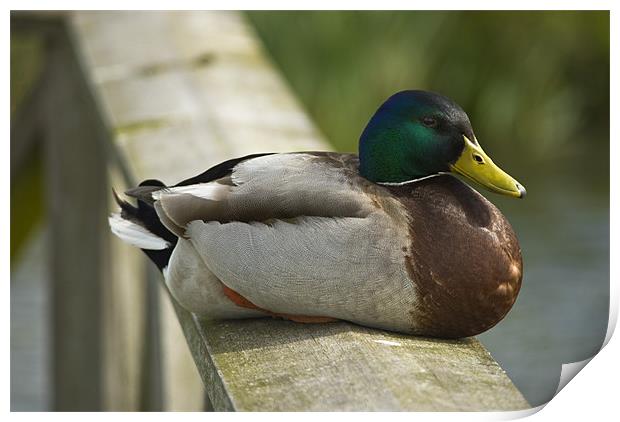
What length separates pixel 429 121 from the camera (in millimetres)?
1763

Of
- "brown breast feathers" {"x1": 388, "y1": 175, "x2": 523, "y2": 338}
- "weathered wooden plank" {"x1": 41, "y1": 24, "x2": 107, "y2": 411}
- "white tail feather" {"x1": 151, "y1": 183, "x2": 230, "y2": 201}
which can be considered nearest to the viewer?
"brown breast feathers" {"x1": 388, "y1": 175, "x2": 523, "y2": 338}

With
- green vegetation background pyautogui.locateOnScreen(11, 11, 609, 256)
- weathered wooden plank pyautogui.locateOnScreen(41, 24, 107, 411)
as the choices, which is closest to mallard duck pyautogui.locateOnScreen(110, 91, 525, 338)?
weathered wooden plank pyautogui.locateOnScreen(41, 24, 107, 411)

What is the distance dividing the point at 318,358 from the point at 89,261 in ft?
5.64

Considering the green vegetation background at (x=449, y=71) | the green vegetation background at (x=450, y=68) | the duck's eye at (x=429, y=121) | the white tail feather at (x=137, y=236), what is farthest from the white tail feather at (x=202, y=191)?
the green vegetation background at (x=450, y=68)

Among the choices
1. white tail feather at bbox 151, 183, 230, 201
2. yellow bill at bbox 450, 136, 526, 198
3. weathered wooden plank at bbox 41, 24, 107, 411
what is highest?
yellow bill at bbox 450, 136, 526, 198

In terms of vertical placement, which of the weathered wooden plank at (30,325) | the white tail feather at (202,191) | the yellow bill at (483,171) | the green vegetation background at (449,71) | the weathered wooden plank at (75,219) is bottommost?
the weathered wooden plank at (30,325)

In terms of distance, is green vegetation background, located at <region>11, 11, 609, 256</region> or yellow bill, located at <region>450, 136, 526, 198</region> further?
green vegetation background, located at <region>11, 11, 609, 256</region>

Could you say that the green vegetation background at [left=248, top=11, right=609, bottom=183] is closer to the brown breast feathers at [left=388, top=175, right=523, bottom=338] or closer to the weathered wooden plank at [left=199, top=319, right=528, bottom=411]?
the brown breast feathers at [left=388, top=175, right=523, bottom=338]

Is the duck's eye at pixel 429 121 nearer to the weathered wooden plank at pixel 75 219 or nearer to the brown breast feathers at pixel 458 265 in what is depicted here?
the brown breast feathers at pixel 458 265

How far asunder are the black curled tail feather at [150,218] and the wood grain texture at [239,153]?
0.34ft

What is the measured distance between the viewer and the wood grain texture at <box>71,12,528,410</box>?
4.77 ft

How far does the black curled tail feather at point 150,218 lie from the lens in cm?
193
